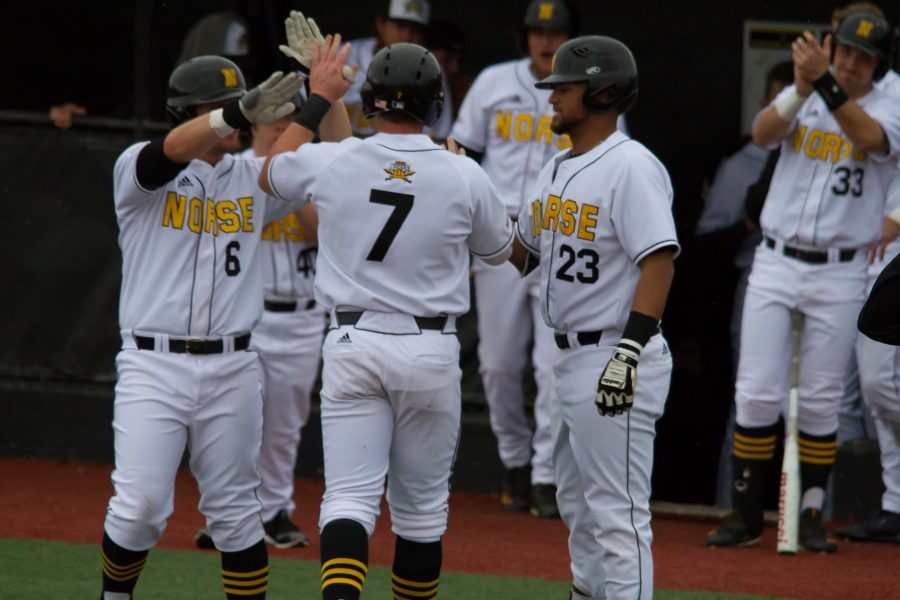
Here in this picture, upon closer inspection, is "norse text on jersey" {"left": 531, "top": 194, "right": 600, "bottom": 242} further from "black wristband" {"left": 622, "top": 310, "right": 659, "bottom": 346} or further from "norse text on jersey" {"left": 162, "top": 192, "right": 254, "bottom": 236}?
"norse text on jersey" {"left": 162, "top": 192, "right": 254, "bottom": 236}

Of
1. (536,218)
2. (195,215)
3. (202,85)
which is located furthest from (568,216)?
(202,85)

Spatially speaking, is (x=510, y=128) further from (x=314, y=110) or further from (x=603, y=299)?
Answer: (x=603, y=299)

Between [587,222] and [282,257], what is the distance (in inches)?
80.7

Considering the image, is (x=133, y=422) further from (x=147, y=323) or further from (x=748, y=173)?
(x=748, y=173)

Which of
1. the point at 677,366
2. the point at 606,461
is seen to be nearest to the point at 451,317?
the point at 606,461

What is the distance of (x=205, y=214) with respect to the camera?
4938mm

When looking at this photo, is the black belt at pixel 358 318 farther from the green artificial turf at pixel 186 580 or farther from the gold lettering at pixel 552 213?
the green artificial turf at pixel 186 580

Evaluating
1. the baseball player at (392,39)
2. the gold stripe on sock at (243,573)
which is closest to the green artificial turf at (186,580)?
the gold stripe on sock at (243,573)

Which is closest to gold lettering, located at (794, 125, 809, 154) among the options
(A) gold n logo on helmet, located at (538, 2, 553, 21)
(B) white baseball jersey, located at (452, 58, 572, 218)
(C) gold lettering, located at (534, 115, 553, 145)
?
(B) white baseball jersey, located at (452, 58, 572, 218)

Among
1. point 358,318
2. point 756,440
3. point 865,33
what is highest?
point 865,33

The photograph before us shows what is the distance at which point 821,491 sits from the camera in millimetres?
6676

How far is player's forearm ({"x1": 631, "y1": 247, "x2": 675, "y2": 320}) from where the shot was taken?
14.9 feet

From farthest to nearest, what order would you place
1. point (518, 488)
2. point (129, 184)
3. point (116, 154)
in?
point (116, 154)
point (518, 488)
point (129, 184)

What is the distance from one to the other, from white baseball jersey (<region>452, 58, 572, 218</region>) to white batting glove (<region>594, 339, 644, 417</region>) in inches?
117
